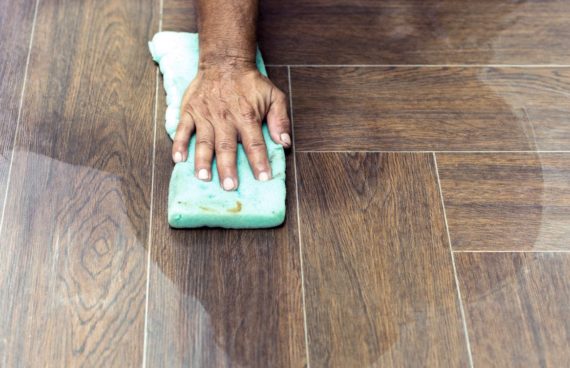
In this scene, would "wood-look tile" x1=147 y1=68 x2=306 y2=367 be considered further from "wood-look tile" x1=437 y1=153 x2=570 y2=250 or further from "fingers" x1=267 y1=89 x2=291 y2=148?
"wood-look tile" x1=437 y1=153 x2=570 y2=250

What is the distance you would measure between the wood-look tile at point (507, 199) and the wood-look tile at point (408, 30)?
0.83 feet

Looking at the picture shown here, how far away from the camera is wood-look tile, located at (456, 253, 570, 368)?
93 centimetres

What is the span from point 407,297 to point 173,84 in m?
0.58

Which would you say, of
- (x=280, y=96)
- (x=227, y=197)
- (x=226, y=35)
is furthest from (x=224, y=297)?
(x=226, y=35)

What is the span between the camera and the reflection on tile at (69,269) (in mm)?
901

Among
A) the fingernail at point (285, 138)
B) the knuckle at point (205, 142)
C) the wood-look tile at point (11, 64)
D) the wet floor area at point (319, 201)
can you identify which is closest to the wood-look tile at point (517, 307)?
the wet floor area at point (319, 201)

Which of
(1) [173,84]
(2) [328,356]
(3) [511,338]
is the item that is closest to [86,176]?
(1) [173,84]

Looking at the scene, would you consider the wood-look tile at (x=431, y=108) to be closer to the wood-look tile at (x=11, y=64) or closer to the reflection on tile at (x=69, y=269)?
the reflection on tile at (x=69, y=269)

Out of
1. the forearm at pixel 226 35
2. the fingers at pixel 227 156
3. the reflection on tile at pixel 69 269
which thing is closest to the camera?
the reflection on tile at pixel 69 269

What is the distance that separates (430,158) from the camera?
1.10m

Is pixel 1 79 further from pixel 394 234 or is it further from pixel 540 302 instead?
pixel 540 302

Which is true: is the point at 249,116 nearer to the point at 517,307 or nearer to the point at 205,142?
the point at 205,142

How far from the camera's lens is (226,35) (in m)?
1.11

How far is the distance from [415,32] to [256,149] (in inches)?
19.2
